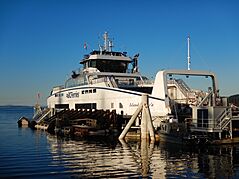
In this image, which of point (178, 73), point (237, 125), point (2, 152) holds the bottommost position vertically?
point (2, 152)

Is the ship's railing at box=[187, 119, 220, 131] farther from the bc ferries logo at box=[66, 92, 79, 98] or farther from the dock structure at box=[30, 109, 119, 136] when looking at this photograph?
the bc ferries logo at box=[66, 92, 79, 98]

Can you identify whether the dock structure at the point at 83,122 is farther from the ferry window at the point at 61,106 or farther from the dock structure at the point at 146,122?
the dock structure at the point at 146,122

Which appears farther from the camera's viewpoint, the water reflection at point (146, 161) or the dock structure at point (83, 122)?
the dock structure at point (83, 122)

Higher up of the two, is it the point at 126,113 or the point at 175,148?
the point at 126,113

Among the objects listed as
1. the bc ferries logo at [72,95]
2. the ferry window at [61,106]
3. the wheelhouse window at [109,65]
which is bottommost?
the ferry window at [61,106]

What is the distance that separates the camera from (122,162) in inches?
719

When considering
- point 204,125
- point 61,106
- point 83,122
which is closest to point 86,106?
point 83,122

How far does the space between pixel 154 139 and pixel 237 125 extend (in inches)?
264

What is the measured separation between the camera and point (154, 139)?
26.5m

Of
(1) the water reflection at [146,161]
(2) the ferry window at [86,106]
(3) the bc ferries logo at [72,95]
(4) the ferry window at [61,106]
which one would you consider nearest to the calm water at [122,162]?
(1) the water reflection at [146,161]

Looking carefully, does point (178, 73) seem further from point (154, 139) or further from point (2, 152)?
point (2, 152)

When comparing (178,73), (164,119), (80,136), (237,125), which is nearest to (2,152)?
(80,136)

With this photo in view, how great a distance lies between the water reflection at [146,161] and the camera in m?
15.4

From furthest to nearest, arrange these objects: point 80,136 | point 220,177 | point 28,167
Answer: point 80,136
point 28,167
point 220,177
